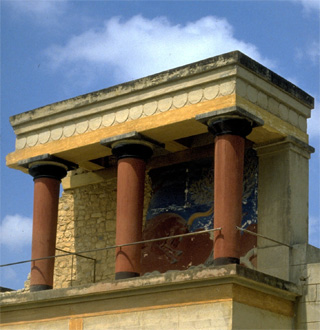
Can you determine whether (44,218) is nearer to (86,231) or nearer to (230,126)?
(86,231)

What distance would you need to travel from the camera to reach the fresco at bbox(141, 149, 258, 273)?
57.5 ft

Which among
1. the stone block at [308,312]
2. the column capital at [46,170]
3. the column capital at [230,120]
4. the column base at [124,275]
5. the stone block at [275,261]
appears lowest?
the stone block at [308,312]

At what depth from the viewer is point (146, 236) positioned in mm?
18891

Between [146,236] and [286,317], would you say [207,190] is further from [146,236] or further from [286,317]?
[286,317]

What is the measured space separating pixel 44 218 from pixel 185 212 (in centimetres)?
265

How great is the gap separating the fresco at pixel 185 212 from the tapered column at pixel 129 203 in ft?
4.75

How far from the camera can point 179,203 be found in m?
18.5

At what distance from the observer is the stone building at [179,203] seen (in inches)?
610

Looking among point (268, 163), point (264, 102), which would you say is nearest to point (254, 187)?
point (268, 163)

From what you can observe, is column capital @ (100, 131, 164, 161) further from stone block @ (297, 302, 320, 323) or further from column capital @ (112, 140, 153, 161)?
stone block @ (297, 302, 320, 323)

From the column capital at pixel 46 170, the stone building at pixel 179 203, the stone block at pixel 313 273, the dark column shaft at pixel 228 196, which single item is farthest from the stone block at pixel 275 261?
the column capital at pixel 46 170

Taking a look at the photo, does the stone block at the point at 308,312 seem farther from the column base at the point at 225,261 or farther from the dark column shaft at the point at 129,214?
the dark column shaft at the point at 129,214

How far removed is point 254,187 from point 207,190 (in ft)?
3.65

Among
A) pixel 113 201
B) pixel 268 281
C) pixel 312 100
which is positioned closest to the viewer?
pixel 268 281
